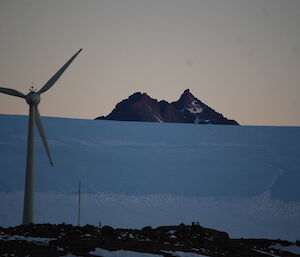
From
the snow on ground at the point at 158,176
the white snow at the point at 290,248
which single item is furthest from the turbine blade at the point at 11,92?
the snow on ground at the point at 158,176

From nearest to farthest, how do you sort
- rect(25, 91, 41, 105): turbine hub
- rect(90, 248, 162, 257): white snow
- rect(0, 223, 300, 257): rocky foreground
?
rect(90, 248, 162, 257): white snow
rect(0, 223, 300, 257): rocky foreground
rect(25, 91, 41, 105): turbine hub

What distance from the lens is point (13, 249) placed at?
66.5 ft

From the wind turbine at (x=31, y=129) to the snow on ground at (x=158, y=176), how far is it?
691 inches

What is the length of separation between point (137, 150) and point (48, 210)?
35.0 metres

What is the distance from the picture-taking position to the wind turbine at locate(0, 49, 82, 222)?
3250 cm

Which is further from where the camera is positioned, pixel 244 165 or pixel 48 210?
pixel 244 165

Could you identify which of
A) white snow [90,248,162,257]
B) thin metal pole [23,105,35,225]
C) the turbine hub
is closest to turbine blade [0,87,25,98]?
the turbine hub

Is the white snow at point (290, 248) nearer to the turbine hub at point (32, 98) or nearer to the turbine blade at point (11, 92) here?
the turbine hub at point (32, 98)

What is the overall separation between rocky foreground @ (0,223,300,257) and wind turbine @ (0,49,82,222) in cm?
531

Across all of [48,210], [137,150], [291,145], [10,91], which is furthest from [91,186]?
[291,145]

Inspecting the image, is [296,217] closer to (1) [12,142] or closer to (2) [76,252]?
(2) [76,252]

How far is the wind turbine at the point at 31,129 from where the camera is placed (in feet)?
107

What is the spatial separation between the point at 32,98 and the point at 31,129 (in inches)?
79.9

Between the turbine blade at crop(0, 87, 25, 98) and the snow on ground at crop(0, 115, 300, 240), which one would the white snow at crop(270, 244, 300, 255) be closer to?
the turbine blade at crop(0, 87, 25, 98)
